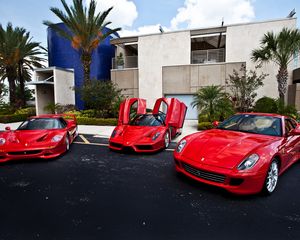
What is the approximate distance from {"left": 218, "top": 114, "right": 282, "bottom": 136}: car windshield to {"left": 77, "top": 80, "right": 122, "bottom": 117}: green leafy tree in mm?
8810

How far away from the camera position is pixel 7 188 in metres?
3.36

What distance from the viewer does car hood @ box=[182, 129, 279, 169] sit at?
2994 mm

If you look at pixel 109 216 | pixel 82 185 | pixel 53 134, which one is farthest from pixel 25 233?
pixel 53 134

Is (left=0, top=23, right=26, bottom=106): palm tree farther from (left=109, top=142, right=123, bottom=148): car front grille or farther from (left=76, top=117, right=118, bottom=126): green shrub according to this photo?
(left=109, top=142, right=123, bottom=148): car front grille

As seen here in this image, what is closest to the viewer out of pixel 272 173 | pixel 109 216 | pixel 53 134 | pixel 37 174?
pixel 109 216

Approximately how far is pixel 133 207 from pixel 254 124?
314cm

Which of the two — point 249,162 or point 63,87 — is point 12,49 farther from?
point 249,162

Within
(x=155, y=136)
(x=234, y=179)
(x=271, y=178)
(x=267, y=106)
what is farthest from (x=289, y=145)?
(x=267, y=106)

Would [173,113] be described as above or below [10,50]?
below

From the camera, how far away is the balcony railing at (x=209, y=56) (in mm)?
14289

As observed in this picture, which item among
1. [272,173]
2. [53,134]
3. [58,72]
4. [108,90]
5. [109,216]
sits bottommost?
[109,216]

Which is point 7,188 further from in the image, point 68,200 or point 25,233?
point 25,233

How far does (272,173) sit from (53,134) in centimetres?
504

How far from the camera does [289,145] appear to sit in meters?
3.71
